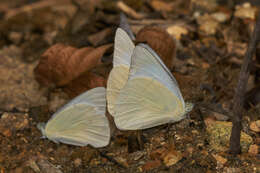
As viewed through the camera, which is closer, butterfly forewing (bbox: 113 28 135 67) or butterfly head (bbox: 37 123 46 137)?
butterfly forewing (bbox: 113 28 135 67)

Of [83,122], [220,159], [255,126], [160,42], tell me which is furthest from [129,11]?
[220,159]

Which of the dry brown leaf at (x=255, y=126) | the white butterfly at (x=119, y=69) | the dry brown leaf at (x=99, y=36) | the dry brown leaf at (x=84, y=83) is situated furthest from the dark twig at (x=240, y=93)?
the dry brown leaf at (x=99, y=36)

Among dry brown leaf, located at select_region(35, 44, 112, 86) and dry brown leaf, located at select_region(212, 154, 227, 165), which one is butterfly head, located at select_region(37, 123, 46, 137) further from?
dry brown leaf, located at select_region(212, 154, 227, 165)

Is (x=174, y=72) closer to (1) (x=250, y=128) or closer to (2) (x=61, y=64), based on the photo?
(1) (x=250, y=128)

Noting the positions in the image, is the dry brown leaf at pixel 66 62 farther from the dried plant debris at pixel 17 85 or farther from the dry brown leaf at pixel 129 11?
the dry brown leaf at pixel 129 11

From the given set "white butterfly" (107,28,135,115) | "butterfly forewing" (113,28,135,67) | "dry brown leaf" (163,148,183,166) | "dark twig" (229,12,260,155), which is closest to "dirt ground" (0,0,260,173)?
"dry brown leaf" (163,148,183,166)

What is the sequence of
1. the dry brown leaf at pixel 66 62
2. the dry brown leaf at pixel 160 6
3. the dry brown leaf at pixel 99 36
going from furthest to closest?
1. the dry brown leaf at pixel 160 6
2. the dry brown leaf at pixel 99 36
3. the dry brown leaf at pixel 66 62

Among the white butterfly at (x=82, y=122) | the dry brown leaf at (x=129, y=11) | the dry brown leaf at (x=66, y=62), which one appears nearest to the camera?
the white butterfly at (x=82, y=122)
